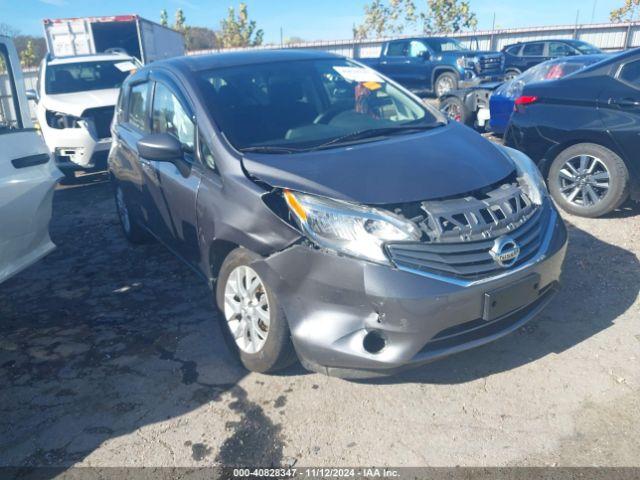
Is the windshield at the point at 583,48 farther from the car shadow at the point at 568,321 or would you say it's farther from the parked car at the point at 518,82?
the car shadow at the point at 568,321

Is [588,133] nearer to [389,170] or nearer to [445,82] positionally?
[389,170]

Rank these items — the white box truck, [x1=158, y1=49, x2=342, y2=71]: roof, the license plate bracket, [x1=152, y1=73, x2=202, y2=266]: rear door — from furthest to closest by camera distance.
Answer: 1. the white box truck
2. [x1=158, y1=49, x2=342, y2=71]: roof
3. [x1=152, y1=73, x2=202, y2=266]: rear door
4. the license plate bracket

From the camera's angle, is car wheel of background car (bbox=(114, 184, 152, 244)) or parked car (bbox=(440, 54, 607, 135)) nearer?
car wheel of background car (bbox=(114, 184, 152, 244))

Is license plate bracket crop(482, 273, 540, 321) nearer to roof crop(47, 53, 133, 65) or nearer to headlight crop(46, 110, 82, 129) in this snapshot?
headlight crop(46, 110, 82, 129)

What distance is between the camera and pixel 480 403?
2660 millimetres

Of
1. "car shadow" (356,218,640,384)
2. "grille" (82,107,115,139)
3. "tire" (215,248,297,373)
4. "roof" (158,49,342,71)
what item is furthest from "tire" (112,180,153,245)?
"grille" (82,107,115,139)

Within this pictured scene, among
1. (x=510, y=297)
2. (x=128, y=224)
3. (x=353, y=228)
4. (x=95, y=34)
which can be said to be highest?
(x=95, y=34)

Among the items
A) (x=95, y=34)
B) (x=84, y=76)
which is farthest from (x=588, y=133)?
(x=95, y=34)

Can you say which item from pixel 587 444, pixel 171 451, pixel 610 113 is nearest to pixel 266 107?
pixel 171 451

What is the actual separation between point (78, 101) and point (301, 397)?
23.0ft

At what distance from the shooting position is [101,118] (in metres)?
7.95

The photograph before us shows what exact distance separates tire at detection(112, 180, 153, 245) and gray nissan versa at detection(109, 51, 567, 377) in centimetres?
137

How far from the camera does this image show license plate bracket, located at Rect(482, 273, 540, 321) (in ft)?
8.17

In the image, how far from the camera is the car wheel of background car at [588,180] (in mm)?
4707
